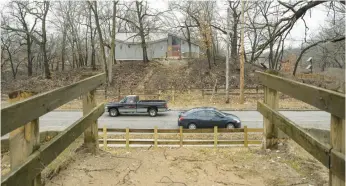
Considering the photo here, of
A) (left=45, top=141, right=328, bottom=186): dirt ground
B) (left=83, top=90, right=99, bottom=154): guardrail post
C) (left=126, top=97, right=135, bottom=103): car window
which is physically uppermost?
(left=83, top=90, right=99, bottom=154): guardrail post

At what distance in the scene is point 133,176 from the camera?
3.79 metres

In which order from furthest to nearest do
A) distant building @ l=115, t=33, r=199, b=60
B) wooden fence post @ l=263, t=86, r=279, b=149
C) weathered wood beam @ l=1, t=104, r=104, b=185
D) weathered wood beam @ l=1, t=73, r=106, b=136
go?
distant building @ l=115, t=33, r=199, b=60, wooden fence post @ l=263, t=86, r=279, b=149, weathered wood beam @ l=1, t=104, r=104, b=185, weathered wood beam @ l=1, t=73, r=106, b=136

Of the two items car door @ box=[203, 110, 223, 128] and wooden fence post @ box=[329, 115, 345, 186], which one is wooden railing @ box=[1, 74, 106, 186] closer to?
wooden fence post @ box=[329, 115, 345, 186]

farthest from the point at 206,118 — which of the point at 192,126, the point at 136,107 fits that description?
the point at 136,107

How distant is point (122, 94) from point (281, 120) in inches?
975

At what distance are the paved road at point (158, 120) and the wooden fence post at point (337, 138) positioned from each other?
14446 millimetres

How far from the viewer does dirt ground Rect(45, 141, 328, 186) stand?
3598 millimetres

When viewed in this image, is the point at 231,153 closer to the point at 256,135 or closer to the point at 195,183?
the point at 195,183

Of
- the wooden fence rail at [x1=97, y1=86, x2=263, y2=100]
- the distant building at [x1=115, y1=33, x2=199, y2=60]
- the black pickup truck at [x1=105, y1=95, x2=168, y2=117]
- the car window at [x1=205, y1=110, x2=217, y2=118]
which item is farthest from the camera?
the distant building at [x1=115, y1=33, x2=199, y2=60]

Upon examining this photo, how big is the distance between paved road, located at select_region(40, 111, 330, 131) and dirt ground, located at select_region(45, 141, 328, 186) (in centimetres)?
1219

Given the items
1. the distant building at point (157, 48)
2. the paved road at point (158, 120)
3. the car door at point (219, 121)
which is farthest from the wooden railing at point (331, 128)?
the distant building at point (157, 48)

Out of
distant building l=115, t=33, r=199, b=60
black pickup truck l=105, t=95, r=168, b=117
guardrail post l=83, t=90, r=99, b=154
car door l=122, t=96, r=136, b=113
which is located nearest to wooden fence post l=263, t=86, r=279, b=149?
guardrail post l=83, t=90, r=99, b=154

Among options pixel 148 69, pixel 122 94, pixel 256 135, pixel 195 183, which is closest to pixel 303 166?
pixel 195 183

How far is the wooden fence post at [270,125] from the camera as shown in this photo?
4461 millimetres
